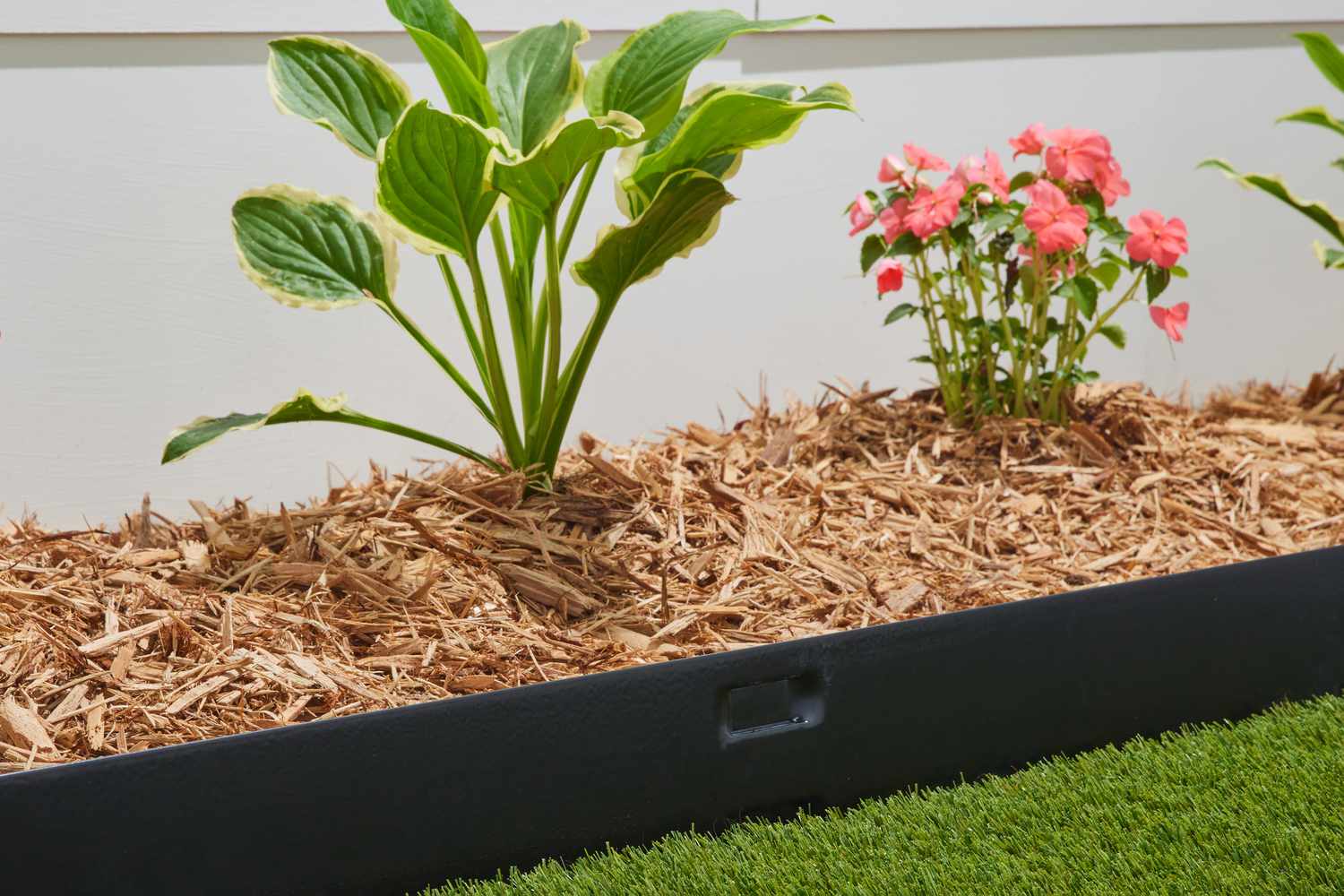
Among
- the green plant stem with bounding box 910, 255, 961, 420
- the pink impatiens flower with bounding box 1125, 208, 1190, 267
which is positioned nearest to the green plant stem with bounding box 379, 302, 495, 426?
the green plant stem with bounding box 910, 255, 961, 420

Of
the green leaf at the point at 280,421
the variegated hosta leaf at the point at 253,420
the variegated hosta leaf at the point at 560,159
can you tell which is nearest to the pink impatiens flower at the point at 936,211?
the variegated hosta leaf at the point at 560,159

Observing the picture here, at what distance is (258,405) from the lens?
5.60 feet

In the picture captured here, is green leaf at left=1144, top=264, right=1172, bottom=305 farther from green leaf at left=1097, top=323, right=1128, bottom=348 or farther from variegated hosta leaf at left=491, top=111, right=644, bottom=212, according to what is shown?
variegated hosta leaf at left=491, top=111, right=644, bottom=212

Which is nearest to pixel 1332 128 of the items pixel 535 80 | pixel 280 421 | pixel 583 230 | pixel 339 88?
pixel 583 230

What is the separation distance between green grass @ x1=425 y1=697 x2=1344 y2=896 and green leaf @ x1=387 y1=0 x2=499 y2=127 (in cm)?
84

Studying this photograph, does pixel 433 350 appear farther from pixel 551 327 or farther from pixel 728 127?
pixel 728 127

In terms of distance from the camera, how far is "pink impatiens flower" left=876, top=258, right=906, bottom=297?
5.84 ft

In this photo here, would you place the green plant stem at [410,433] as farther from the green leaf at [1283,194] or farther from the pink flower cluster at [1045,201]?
the green leaf at [1283,194]

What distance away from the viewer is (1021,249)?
5.80 feet

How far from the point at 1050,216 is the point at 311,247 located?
100 cm

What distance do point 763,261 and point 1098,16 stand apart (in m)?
0.77

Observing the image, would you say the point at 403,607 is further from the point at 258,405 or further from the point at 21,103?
the point at 21,103

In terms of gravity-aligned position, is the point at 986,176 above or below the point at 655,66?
below

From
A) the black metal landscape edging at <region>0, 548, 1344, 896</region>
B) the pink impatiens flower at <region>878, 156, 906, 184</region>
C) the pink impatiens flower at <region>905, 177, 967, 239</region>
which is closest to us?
the black metal landscape edging at <region>0, 548, 1344, 896</region>
